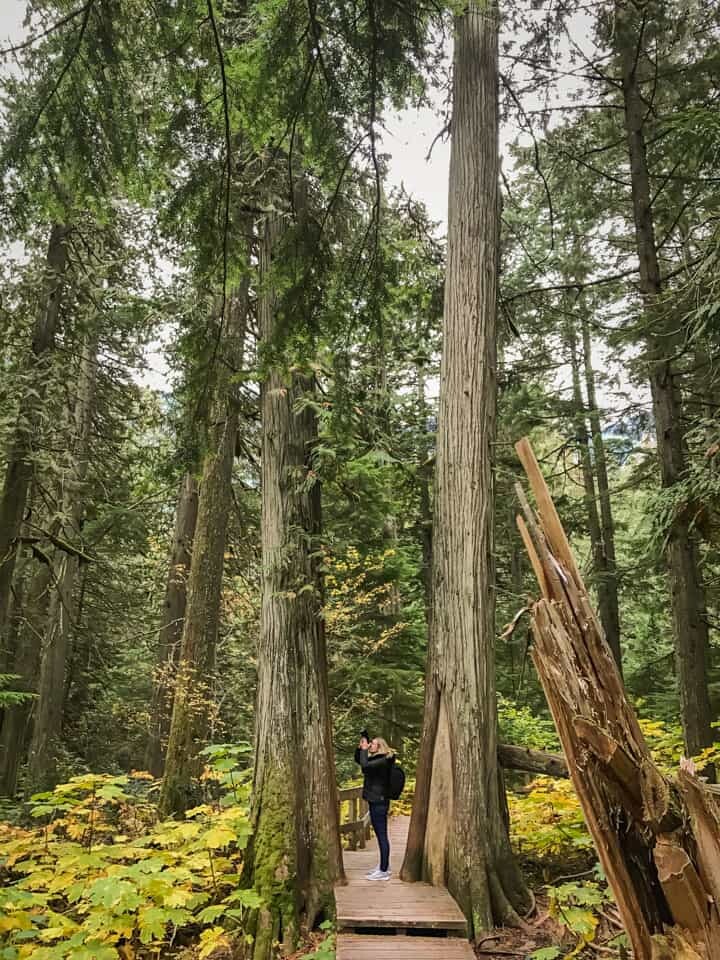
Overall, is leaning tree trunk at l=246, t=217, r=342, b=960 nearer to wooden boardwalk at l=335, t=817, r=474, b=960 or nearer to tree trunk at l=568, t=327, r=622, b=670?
wooden boardwalk at l=335, t=817, r=474, b=960

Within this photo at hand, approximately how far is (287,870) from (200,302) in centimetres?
622

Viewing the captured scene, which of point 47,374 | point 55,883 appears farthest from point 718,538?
point 47,374

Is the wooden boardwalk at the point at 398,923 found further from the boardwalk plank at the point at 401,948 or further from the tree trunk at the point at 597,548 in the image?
the tree trunk at the point at 597,548

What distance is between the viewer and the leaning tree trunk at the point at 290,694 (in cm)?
602

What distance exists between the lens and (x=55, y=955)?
395 centimetres

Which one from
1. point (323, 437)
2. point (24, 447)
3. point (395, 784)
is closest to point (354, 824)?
point (395, 784)

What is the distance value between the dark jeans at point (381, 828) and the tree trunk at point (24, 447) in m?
6.88

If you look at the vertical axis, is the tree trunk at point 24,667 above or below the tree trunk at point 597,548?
below

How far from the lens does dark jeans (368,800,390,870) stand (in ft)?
20.9

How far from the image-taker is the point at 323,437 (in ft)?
23.0

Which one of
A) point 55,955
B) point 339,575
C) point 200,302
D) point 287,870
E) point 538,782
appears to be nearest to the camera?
point 55,955

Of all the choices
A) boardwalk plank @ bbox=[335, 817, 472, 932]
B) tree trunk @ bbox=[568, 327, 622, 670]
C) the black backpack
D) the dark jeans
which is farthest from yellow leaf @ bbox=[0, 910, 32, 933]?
tree trunk @ bbox=[568, 327, 622, 670]

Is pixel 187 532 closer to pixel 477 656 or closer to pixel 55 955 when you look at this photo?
pixel 477 656

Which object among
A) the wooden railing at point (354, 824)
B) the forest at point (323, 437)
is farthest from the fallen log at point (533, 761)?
the wooden railing at point (354, 824)
